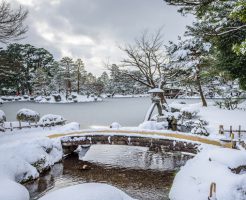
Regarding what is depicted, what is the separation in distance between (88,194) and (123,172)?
29.4 feet

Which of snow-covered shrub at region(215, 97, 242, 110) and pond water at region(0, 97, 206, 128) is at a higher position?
snow-covered shrub at region(215, 97, 242, 110)

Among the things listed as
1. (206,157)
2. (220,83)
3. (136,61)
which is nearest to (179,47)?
(220,83)

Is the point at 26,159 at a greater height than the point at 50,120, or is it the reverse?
the point at 50,120

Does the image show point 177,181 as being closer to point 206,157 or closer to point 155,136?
point 206,157

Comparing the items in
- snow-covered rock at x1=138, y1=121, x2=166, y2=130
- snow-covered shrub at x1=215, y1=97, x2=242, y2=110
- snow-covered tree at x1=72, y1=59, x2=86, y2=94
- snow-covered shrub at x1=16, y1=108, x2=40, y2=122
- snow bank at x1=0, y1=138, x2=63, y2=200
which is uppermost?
snow-covered tree at x1=72, y1=59, x2=86, y2=94

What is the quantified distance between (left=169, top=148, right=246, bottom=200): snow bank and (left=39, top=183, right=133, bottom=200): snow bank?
4.32m

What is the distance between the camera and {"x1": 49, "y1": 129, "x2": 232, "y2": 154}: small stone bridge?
561 inches

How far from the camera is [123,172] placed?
13750 millimetres

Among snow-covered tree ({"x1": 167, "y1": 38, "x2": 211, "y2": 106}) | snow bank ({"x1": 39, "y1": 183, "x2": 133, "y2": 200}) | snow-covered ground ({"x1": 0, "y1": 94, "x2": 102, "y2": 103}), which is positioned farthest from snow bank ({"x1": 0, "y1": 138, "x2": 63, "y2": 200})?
snow-covered ground ({"x1": 0, "y1": 94, "x2": 102, "y2": 103})

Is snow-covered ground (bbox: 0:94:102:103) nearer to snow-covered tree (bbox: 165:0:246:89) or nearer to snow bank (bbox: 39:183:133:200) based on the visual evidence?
snow-covered tree (bbox: 165:0:246:89)

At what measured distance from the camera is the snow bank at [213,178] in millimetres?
8086

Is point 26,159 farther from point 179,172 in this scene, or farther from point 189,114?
point 189,114

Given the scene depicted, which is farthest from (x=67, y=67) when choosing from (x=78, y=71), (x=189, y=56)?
(x=189, y=56)

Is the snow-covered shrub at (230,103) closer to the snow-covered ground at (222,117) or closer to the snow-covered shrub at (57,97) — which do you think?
the snow-covered ground at (222,117)
